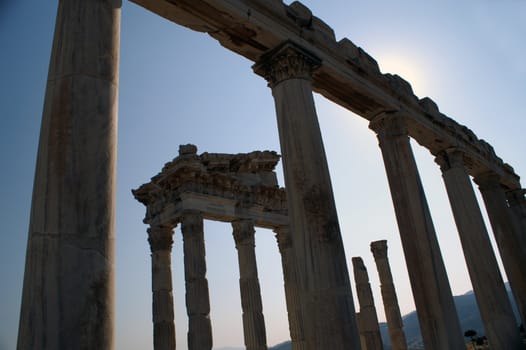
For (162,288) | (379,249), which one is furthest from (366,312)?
(162,288)

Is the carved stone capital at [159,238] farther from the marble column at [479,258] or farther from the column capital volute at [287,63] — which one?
the column capital volute at [287,63]

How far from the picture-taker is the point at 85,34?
19.7 ft

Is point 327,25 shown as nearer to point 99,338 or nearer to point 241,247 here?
point 99,338

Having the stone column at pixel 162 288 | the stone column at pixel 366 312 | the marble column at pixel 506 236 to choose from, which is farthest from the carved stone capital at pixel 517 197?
the stone column at pixel 162 288

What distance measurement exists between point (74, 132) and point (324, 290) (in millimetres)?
5709

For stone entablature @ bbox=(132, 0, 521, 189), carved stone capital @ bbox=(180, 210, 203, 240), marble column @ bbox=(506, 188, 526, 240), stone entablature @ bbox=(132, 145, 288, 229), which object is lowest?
marble column @ bbox=(506, 188, 526, 240)

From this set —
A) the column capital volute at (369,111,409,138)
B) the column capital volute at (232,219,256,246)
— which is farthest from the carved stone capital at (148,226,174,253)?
the column capital volute at (369,111,409,138)

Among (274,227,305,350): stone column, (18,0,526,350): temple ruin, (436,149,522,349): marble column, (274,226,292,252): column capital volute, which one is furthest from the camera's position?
(274,226,292,252): column capital volute

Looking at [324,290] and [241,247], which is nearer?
[324,290]

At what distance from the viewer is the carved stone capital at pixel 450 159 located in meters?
16.6

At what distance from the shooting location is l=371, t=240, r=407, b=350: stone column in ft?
94.3

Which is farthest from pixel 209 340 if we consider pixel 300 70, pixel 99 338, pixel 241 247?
pixel 99 338

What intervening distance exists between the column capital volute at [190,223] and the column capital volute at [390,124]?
1094 centimetres

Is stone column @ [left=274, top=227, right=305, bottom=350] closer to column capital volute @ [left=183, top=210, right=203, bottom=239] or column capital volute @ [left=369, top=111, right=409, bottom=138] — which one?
column capital volute @ [left=183, top=210, right=203, bottom=239]
